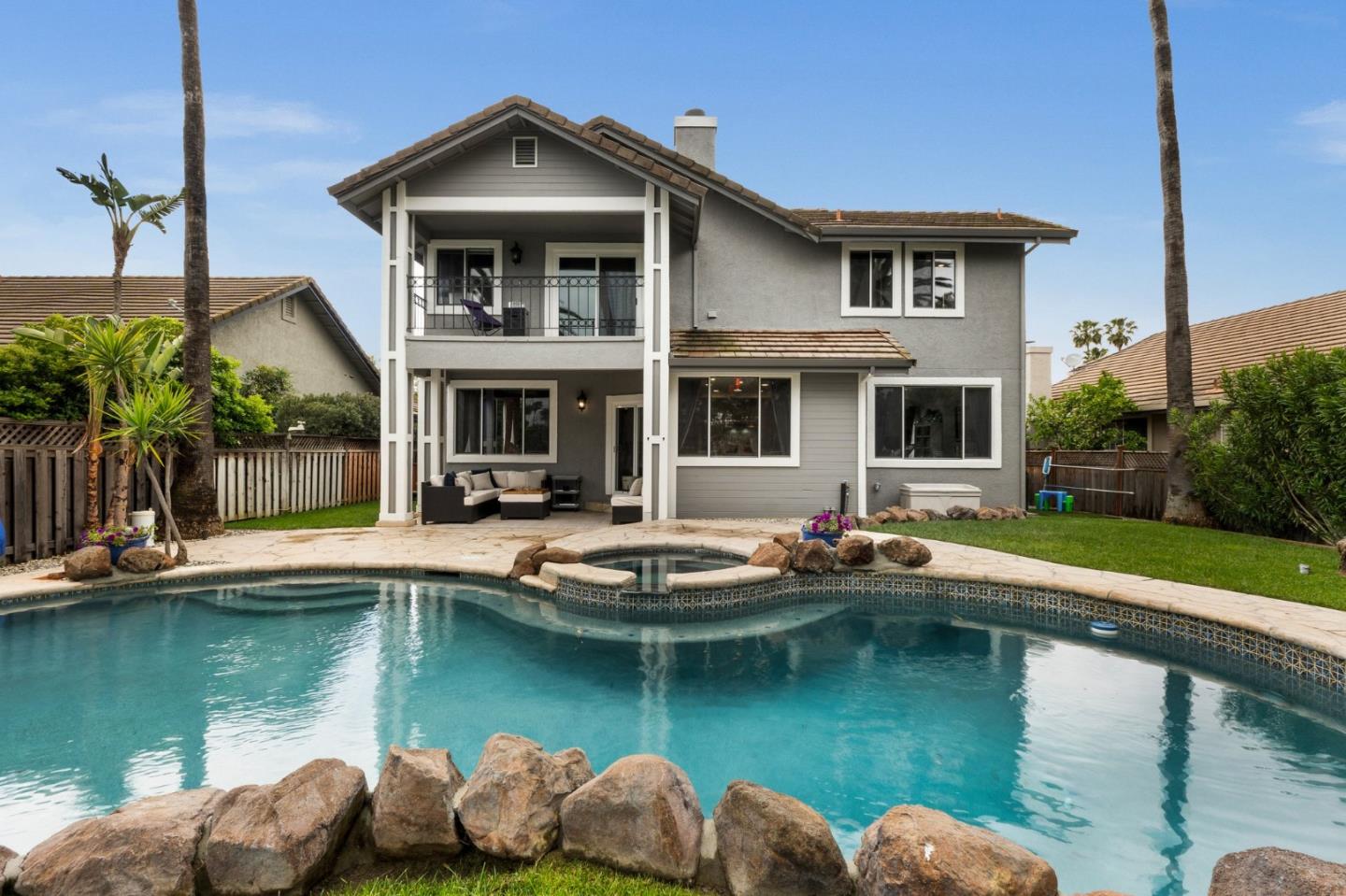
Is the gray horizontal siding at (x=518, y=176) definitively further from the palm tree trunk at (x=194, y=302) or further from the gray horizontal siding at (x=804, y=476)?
the gray horizontal siding at (x=804, y=476)

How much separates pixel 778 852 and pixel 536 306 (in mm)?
11758

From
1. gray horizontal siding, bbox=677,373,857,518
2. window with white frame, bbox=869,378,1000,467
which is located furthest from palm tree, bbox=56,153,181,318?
window with white frame, bbox=869,378,1000,467

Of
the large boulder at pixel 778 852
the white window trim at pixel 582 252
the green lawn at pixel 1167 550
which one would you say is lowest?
the large boulder at pixel 778 852

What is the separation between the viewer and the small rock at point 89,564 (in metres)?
6.62

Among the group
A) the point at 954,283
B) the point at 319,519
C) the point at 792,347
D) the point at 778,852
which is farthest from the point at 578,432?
the point at 778,852

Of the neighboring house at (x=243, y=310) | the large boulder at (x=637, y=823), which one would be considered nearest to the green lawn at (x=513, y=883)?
the large boulder at (x=637, y=823)

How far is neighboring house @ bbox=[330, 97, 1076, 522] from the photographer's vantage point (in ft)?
37.7

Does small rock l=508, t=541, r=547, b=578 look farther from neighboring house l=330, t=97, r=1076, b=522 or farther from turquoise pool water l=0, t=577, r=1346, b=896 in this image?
neighboring house l=330, t=97, r=1076, b=522

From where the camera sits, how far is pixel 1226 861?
6.31ft

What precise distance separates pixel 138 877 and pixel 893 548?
6.95 metres

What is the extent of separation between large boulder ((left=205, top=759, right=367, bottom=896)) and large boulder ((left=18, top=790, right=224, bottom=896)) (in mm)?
83

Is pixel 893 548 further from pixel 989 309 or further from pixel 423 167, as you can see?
pixel 423 167

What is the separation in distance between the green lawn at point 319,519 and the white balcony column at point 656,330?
5.41 meters

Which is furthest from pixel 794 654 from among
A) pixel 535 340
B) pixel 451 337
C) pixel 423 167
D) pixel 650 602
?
pixel 423 167
